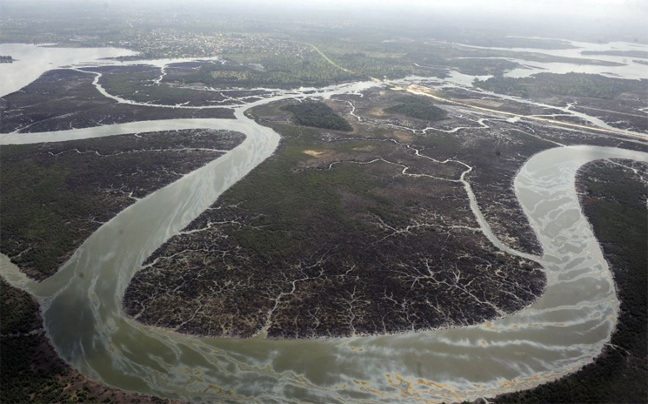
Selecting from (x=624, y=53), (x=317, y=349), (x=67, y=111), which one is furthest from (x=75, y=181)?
(x=624, y=53)

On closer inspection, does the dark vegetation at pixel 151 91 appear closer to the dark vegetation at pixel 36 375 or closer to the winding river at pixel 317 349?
the winding river at pixel 317 349

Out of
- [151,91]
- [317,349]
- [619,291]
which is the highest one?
[151,91]

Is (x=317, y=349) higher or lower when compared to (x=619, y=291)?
lower

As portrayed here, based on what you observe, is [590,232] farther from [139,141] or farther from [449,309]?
[139,141]

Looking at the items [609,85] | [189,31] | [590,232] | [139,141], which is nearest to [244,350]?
[590,232]

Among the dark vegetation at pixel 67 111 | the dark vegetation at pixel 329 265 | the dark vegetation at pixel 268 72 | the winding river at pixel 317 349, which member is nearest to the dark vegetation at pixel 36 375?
the winding river at pixel 317 349

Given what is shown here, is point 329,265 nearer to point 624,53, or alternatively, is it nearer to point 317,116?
point 317,116
